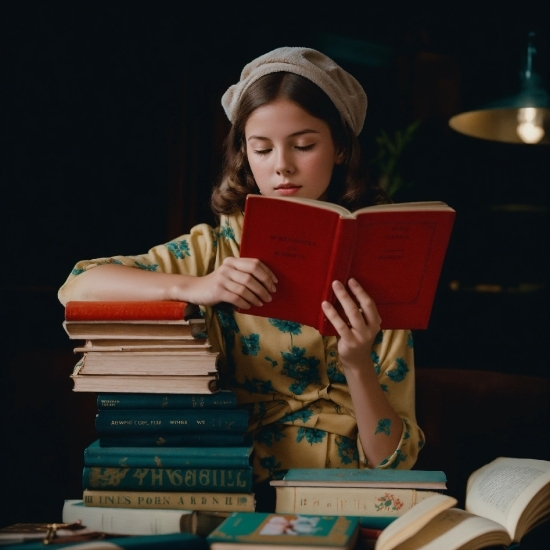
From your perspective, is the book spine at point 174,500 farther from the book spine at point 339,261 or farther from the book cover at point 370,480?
the book spine at point 339,261

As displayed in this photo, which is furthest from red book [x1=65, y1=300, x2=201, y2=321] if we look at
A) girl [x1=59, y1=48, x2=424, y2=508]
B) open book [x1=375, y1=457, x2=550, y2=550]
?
open book [x1=375, y1=457, x2=550, y2=550]

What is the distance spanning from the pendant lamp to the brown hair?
1.05 m

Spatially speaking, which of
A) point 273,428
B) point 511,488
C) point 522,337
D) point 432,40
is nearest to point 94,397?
point 273,428

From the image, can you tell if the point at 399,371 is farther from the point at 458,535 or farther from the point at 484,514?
the point at 458,535

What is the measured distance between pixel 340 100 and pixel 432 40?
9.13ft

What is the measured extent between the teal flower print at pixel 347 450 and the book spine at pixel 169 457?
347mm

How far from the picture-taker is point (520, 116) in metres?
2.43

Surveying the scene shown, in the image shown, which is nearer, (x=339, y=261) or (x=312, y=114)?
(x=339, y=261)

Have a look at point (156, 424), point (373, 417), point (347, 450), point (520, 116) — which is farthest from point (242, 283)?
point (520, 116)

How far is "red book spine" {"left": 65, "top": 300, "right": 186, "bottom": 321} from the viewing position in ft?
3.36

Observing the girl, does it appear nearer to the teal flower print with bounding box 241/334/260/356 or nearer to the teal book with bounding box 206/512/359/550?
the teal flower print with bounding box 241/334/260/356

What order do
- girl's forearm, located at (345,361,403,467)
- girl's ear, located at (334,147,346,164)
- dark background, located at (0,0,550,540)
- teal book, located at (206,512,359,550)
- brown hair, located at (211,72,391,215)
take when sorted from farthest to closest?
dark background, located at (0,0,550,540), girl's ear, located at (334,147,346,164), brown hair, located at (211,72,391,215), girl's forearm, located at (345,361,403,467), teal book, located at (206,512,359,550)

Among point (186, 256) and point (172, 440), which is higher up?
point (186, 256)

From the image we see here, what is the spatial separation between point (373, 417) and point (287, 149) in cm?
53
